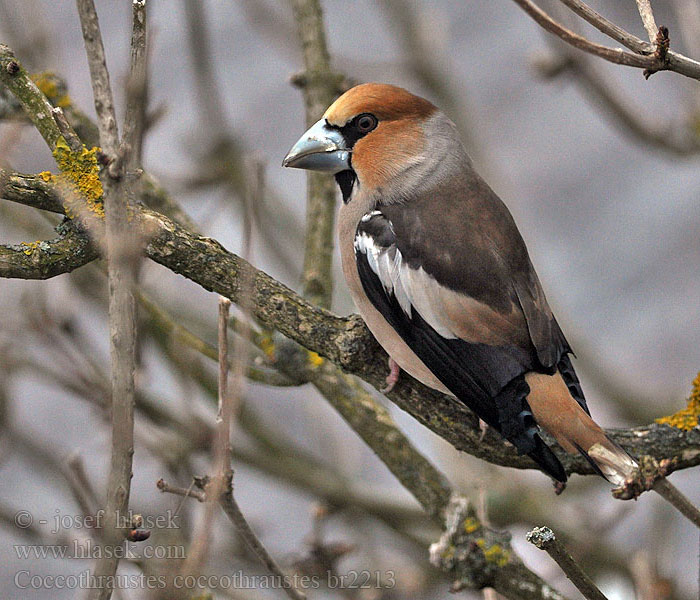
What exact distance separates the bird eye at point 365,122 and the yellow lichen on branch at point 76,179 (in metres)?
0.97

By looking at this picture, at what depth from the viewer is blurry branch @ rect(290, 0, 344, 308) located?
2.57 meters

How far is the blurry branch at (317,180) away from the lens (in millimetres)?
2572

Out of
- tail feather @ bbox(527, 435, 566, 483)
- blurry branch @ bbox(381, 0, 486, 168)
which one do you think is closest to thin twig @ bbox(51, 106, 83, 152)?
tail feather @ bbox(527, 435, 566, 483)

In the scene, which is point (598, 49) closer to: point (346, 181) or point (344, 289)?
point (346, 181)

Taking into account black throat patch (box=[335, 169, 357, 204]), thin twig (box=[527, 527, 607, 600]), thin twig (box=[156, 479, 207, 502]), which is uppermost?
black throat patch (box=[335, 169, 357, 204])

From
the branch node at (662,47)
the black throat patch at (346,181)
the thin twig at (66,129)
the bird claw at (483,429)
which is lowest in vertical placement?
the bird claw at (483,429)

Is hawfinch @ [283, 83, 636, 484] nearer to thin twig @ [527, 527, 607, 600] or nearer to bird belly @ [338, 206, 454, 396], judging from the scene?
bird belly @ [338, 206, 454, 396]

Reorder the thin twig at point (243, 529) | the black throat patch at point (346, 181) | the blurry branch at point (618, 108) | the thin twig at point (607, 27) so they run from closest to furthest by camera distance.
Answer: the thin twig at point (607, 27), the thin twig at point (243, 529), the black throat patch at point (346, 181), the blurry branch at point (618, 108)

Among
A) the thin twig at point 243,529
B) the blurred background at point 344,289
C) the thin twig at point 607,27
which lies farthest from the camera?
the blurred background at point 344,289

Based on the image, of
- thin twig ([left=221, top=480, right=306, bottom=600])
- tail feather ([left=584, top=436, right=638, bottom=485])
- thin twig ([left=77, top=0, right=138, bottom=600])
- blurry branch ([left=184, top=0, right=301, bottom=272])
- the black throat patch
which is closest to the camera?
thin twig ([left=77, top=0, right=138, bottom=600])

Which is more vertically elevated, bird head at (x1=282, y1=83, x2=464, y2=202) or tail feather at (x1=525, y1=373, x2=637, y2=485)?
bird head at (x1=282, y1=83, x2=464, y2=202)

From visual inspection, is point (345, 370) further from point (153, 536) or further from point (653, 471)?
point (153, 536)

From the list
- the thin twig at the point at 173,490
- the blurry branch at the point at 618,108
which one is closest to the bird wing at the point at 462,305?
the thin twig at the point at 173,490

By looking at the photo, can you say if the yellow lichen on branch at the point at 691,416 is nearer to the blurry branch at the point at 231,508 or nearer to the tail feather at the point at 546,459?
the tail feather at the point at 546,459
